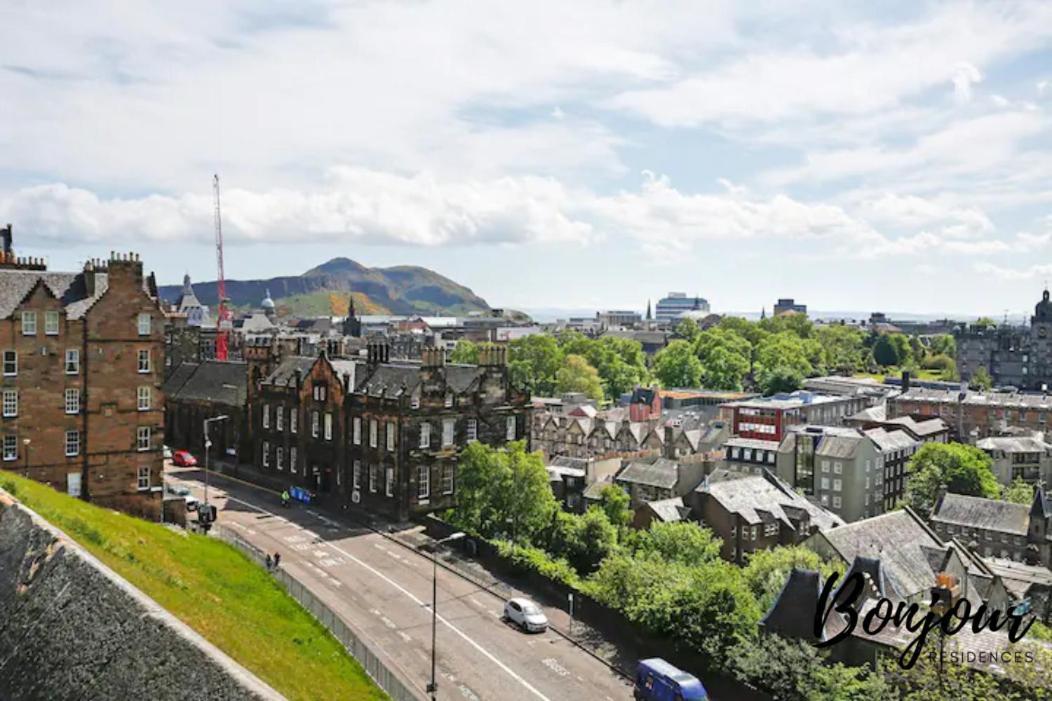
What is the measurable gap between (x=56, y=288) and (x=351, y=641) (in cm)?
3054

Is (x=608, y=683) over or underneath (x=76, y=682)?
underneath

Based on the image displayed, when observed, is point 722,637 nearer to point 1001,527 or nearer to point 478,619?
point 478,619

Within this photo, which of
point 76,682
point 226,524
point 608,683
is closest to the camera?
point 76,682

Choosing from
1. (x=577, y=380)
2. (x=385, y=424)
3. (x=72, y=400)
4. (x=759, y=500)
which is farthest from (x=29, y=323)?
(x=577, y=380)

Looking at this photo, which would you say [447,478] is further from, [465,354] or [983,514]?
[465,354]

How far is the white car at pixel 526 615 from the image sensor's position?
44.2m

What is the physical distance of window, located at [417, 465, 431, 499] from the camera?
65.2m

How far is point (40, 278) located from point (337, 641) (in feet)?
95.8

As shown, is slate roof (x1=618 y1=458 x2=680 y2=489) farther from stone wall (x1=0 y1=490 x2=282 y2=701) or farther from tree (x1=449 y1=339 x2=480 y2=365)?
tree (x1=449 y1=339 x2=480 y2=365)

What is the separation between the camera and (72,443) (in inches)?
2010

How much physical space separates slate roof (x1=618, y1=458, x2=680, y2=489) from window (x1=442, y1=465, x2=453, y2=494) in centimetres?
2301

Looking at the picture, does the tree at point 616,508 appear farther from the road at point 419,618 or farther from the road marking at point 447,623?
the road marking at point 447,623

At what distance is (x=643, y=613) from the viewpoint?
1702 inches

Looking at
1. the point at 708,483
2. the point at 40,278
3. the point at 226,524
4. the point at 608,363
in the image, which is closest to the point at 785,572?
the point at 708,483
